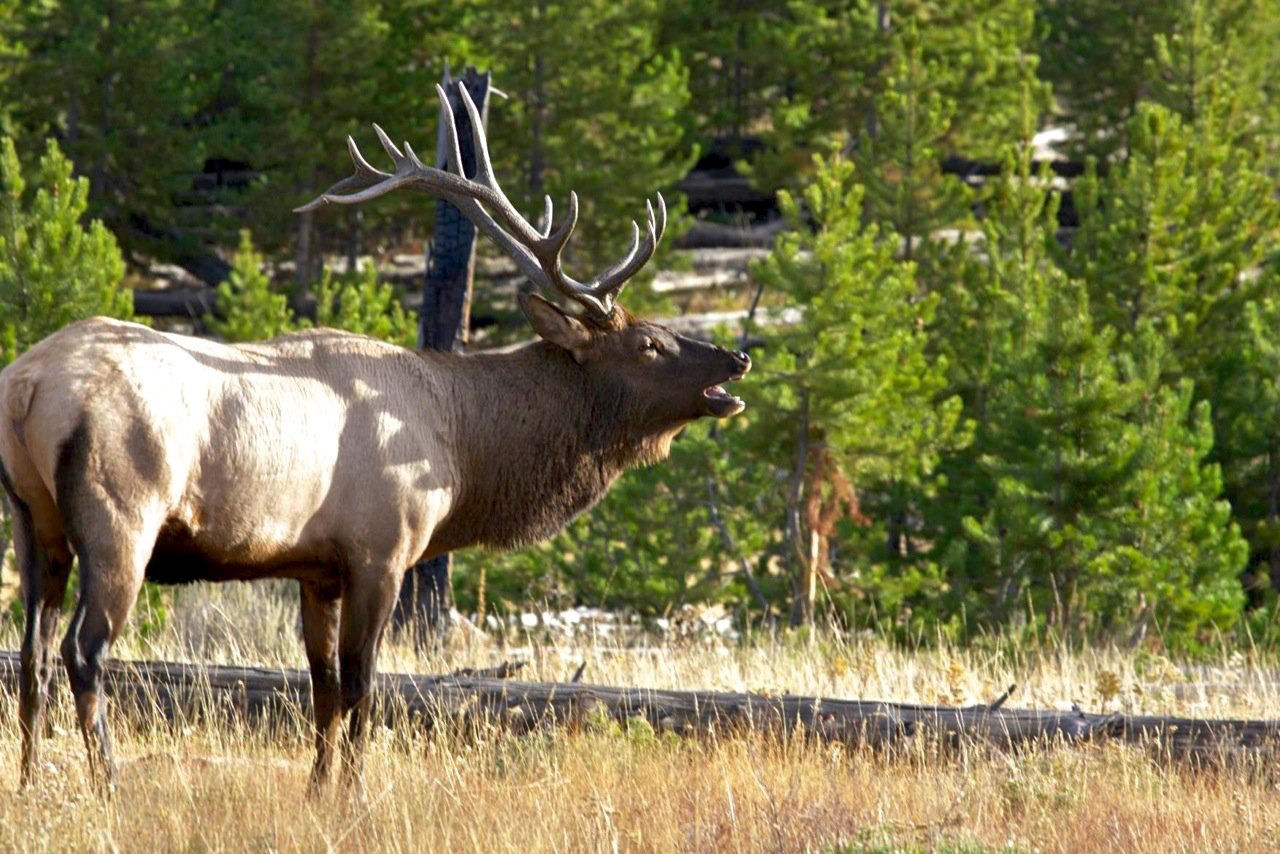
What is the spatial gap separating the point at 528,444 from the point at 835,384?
7.17 metres

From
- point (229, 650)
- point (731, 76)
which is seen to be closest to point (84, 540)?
point (229, 650)

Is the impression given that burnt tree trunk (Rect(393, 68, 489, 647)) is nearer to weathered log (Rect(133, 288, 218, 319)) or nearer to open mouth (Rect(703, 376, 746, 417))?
open mouth (Rect(703, 376, 746, 417))

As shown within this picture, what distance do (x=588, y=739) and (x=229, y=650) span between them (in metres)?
3.92

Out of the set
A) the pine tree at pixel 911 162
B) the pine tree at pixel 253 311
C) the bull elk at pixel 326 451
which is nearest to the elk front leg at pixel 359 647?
the bull elk at pixel 326 451

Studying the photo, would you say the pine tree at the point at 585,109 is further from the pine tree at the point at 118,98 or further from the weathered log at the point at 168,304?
the weathered log at the point at 168,304

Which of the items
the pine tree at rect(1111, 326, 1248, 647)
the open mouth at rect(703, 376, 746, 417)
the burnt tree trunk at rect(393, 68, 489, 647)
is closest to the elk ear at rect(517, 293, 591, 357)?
the open mouth at rect(703, 376, 746, 417)

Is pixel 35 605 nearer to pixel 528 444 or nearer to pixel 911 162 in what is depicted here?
pixel 528 444

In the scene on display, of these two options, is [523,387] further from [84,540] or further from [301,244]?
[301,244]

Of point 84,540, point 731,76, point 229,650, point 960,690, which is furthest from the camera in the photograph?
point 731,76

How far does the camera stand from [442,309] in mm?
9789

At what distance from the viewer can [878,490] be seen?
15484 millimetres

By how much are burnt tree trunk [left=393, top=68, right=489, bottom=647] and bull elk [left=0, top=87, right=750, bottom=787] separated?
10.6ft

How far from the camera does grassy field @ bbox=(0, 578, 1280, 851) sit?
4668 mm

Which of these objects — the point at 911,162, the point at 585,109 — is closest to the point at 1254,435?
the point at 911,162
